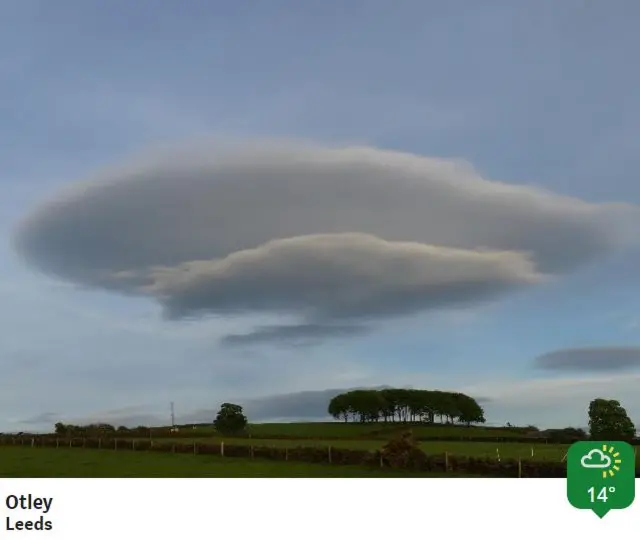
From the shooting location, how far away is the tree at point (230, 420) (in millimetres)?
105800

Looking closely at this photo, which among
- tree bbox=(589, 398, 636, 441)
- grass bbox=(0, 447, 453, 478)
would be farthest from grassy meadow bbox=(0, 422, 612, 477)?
tree bbox=(589, 398, 636, 441)

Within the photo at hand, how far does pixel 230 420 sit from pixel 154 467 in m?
59.3

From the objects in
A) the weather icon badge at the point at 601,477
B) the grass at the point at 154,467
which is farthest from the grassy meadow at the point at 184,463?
the weather icon badge at the point at 601,477

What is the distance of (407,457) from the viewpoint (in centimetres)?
4650

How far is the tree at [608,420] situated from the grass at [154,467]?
41.1 m

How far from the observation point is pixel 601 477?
19.2 meters

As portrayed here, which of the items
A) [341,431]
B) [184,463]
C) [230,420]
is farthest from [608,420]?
[230,420]

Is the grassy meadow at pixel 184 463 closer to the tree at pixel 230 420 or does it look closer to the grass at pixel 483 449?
the grass at pixel 483 449

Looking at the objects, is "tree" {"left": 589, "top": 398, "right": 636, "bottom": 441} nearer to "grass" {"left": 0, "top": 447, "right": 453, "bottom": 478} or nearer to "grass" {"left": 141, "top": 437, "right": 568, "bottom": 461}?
"grass" {"left": 141, "top": 437, "right": 568, "bottom": 461}

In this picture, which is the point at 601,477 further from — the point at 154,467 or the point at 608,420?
the point at 608,420

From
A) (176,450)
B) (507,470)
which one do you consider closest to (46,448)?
(176,450)
